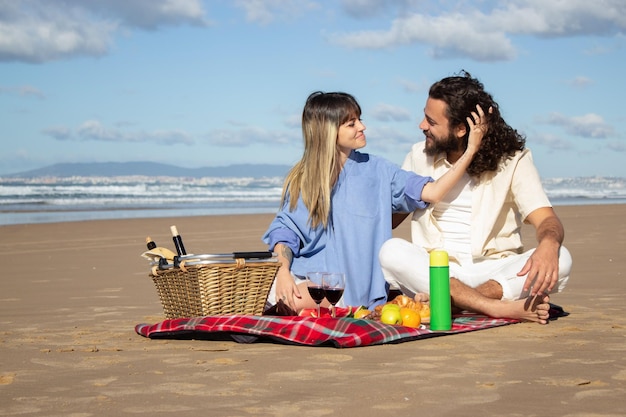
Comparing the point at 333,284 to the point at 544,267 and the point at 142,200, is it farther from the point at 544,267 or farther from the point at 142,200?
the point at 142,200

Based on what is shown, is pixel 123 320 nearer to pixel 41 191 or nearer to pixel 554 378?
pixel 554 378

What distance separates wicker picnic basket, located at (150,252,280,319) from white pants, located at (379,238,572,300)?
72 centimetres

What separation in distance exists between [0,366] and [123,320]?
1.76 metres

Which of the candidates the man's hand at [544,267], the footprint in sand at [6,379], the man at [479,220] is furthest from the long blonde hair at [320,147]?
the footprint in sand at [6,379]

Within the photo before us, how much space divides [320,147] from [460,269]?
115 centimetres

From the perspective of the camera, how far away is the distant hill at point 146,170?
3376 inches

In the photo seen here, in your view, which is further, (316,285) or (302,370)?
(316,285)

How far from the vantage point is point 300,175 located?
227 inches

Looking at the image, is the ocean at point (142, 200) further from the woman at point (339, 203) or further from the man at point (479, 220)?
the man at point (479, 220)

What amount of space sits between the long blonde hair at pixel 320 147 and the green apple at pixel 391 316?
0.84 meters

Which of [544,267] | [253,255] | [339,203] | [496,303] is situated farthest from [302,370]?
[339,203]

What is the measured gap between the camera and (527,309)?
5.28 metres

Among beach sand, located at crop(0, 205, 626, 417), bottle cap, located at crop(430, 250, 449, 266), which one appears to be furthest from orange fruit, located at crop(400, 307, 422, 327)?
bottle cap, located at crop(430, 250, 449, 266)

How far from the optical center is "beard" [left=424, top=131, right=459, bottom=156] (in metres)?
5.66
